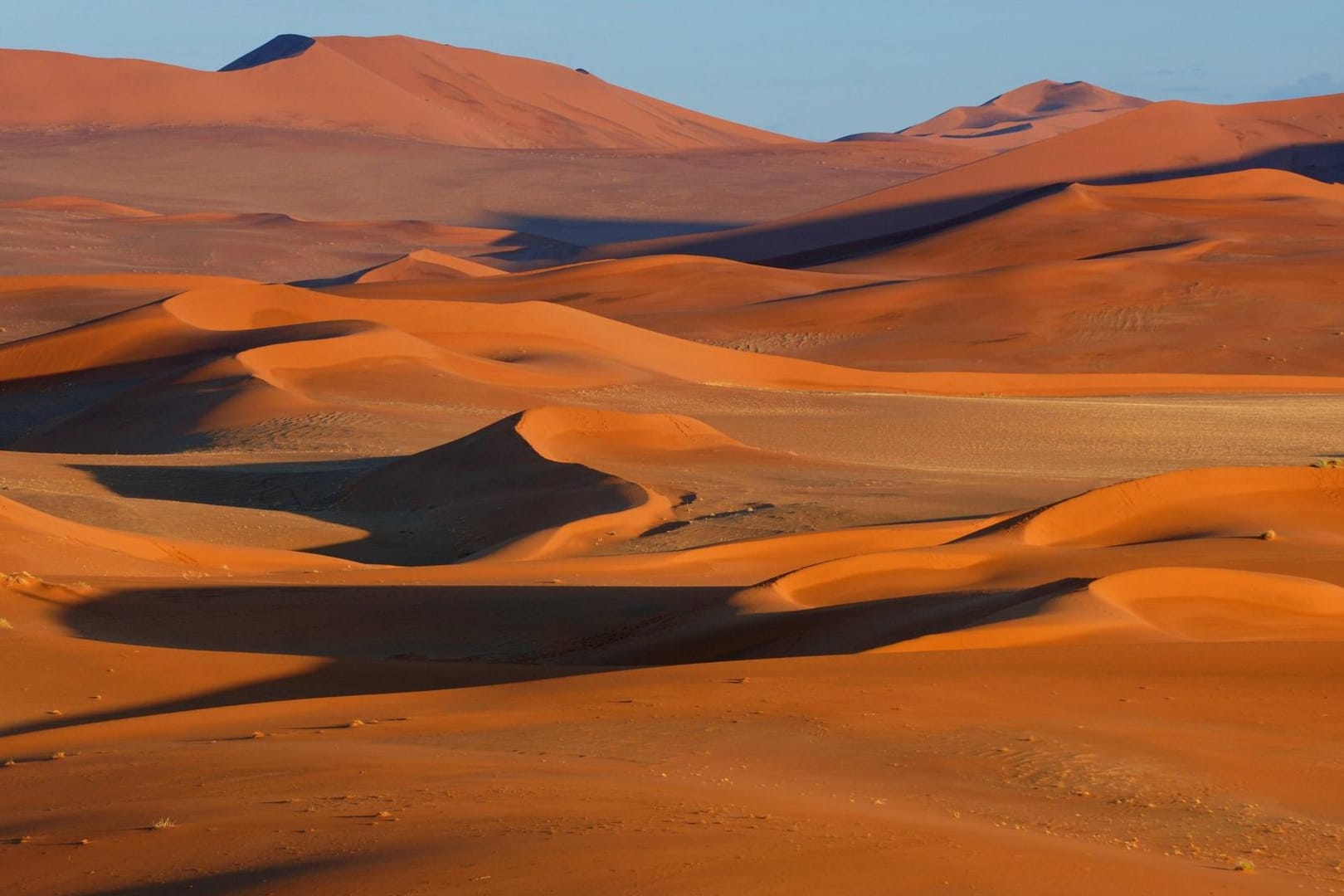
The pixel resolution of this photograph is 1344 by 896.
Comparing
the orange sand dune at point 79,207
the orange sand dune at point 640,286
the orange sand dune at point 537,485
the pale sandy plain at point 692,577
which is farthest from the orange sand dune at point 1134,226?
the orange sand dune at point 79,207

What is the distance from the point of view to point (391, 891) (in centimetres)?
412

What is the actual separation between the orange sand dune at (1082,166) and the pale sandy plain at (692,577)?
42.1 feet

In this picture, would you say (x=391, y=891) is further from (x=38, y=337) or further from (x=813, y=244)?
(x=813, y=244)

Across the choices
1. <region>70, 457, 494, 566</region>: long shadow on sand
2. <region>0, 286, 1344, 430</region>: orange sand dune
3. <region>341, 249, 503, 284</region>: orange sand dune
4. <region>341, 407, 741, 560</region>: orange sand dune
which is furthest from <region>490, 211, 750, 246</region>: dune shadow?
<region>70, 457, 494, 566</region>: long shadow on sand

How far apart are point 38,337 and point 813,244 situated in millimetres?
34481

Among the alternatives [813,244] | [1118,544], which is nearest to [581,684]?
[1118,544]

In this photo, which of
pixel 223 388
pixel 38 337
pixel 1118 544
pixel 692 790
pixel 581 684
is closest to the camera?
pixel 692 790

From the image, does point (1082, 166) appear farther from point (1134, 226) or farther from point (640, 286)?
point (640, 286)

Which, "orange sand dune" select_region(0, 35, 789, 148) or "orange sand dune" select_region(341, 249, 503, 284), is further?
"orange sand dune" select_region(0, 35, 789, 148)

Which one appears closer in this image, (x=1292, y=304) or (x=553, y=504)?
(x=553, y=504)

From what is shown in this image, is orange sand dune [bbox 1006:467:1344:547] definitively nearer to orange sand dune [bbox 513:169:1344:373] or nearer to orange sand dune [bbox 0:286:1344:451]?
orange sand dune [bbox 0:286:1344:451]

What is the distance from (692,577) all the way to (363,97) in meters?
105

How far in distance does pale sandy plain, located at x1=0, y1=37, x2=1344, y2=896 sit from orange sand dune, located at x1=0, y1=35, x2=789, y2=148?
63953 millimetres

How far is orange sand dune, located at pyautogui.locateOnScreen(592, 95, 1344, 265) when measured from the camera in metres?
62.7
